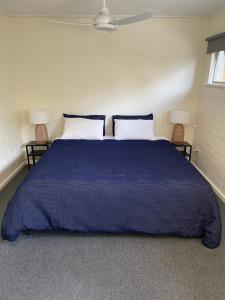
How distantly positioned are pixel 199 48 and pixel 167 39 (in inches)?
20.0

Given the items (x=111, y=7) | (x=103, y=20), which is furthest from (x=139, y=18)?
(x=111, y=7)

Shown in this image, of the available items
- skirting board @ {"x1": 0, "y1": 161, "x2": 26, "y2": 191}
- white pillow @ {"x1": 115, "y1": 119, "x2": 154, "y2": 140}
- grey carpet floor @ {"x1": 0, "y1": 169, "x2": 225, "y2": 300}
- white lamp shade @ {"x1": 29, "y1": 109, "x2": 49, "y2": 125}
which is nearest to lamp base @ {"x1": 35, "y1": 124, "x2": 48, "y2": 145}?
white lamp shade @ {"x1": 29, "y1": 109, "x2": 49, "y2": 125}

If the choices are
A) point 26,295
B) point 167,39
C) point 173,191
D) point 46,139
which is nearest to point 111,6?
point 167,39

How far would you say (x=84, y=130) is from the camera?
11.2 feet

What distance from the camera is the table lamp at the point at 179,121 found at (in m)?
3.38

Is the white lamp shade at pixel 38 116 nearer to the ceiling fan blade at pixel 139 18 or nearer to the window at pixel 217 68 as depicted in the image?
the ceiling fan blade at pixel 139 18

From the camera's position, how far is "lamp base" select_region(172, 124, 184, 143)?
3.55 m

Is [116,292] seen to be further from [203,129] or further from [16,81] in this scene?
[16,81]

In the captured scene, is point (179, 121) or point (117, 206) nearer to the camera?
point (117, 206)

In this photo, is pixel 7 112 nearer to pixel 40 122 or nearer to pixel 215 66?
pixel 40 122

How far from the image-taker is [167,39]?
132 inches

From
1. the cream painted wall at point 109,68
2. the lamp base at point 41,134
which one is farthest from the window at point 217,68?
the lamp base at point 41,134

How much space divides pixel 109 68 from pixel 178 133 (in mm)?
1481

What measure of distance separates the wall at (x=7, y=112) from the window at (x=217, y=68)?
9.71ft
